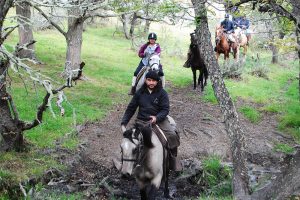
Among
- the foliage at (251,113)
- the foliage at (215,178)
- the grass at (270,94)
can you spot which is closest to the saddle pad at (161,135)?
the foliage at (215,178)

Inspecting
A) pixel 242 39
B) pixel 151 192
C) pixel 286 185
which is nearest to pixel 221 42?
pixel 242 39

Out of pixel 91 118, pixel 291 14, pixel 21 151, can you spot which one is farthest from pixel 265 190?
pixel 91 118

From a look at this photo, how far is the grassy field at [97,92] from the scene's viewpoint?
8266mm

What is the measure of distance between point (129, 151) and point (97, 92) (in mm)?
8231

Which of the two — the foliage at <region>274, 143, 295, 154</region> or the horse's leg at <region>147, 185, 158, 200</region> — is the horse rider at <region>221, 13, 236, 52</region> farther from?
the horse's leg at <region>147, 185, 158, 200</region>

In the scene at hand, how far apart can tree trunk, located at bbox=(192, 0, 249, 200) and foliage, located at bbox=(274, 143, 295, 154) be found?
3.33 m

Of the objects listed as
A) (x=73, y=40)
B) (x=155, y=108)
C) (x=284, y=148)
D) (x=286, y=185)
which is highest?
(x=73, y=40)

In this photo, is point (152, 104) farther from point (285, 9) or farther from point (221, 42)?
point (221, 42)

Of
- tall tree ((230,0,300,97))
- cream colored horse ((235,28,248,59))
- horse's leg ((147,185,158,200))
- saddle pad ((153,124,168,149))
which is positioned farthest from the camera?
cream colored horse ((235,28,248,59))

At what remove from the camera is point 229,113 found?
786 centimetres

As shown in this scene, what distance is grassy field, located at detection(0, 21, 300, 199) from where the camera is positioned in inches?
325

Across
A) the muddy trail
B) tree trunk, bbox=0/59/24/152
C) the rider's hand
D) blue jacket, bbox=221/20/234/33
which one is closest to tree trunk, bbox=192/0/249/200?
the muddy trail

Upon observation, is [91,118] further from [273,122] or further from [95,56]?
[95,56]

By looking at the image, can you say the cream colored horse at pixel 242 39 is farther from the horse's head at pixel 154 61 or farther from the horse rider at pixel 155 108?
the horse rider at pixel 155 108
